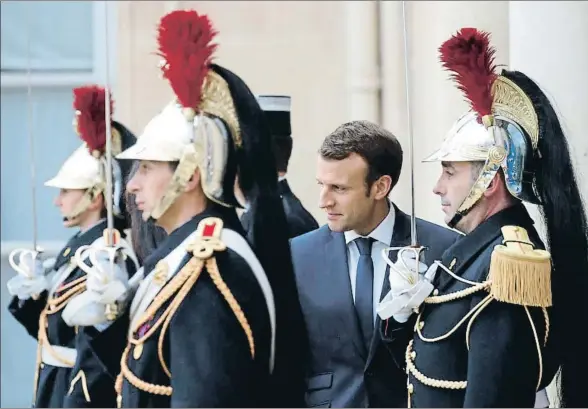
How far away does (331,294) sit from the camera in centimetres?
498

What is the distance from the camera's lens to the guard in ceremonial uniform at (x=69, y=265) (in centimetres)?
584

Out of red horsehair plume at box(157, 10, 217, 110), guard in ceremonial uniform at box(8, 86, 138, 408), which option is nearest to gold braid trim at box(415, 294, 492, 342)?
red horsehair plume at box(157, 10, 217, 110)

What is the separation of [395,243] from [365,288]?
0.18 metres

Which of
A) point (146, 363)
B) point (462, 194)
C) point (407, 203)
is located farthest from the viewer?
point (407, 203)

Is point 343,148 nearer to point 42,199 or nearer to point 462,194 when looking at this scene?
point 462,194

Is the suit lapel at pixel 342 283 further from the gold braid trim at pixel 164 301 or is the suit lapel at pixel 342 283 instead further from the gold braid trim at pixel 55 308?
the gold braid trim at pixel 55 308

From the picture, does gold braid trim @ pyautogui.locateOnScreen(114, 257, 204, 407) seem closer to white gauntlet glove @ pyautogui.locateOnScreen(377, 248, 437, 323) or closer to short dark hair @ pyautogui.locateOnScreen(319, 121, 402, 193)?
white gauntlet glove @ pyautogui.locateOnScreen(377, 248, 437, 323)

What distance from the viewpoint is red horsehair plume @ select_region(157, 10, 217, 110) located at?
4.30 meters

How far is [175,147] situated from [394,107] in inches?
161

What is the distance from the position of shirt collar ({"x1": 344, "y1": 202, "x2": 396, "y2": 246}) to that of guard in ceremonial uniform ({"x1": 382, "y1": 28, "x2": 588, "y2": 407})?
354mm

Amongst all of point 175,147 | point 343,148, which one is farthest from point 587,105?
point 175,147

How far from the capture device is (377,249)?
5.06m

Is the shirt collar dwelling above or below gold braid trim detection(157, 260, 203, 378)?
above

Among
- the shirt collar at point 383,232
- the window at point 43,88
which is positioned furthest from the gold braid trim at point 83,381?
the window at point 43,88
